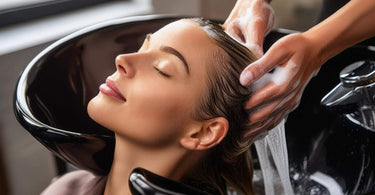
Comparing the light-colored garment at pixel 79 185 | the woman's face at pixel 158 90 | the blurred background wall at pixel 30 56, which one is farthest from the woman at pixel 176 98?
the blurred background wall at pixel 30 56

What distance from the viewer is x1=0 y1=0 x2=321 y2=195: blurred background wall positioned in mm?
1238

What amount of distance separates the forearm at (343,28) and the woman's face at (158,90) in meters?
0.17

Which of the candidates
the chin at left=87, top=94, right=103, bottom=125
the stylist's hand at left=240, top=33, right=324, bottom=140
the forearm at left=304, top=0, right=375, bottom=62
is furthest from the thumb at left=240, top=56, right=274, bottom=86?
the chin at left=87, top=94, right=103, bottom=125

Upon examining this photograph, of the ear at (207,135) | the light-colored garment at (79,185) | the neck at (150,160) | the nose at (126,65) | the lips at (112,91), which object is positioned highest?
the nose at (126,65)

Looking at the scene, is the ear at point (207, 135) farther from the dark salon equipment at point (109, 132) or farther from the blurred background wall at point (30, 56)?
the blurred background wall at point (30, 56)

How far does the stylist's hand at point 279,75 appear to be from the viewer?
62 centimetres

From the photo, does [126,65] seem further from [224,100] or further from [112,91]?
[224,100]

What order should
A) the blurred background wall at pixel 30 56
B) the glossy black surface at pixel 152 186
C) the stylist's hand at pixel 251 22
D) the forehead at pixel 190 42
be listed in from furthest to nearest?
1. the blurred background wall at pixel 30 56
2. the stylist's hand at pixel 251 22
3. the forehead at pixel 190 42
4. the glossy black surface at pixel 152 186

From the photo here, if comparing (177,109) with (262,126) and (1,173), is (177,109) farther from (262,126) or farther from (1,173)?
(1,173)

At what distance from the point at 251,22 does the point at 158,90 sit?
25 centimetres

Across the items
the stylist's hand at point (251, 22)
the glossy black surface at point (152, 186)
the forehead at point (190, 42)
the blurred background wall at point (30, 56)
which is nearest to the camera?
the glossy black surface at point (152, 186)

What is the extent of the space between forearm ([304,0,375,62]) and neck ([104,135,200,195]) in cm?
26

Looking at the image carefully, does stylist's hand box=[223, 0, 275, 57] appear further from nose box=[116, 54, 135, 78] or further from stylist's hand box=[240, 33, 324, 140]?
nose box=[116, 54, 135, 78]

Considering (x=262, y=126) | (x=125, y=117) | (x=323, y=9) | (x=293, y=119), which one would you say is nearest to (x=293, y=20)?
(x=323, y=9)
